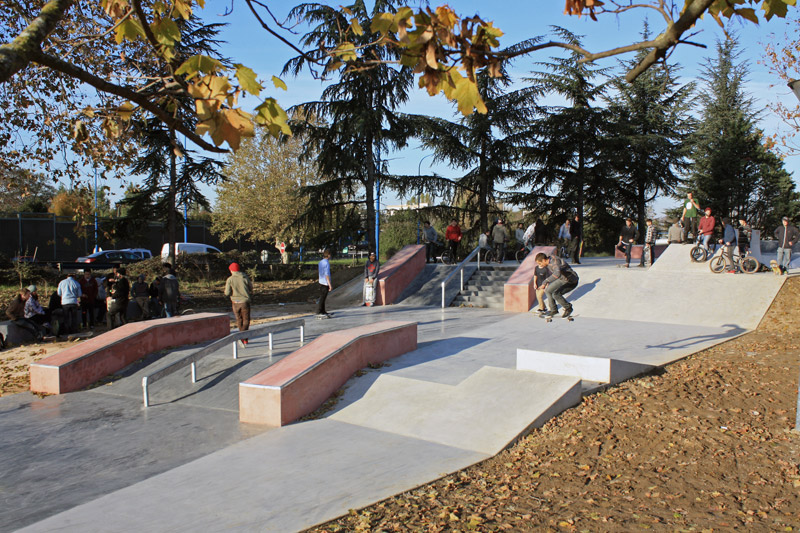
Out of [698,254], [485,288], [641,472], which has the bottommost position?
[641,472]

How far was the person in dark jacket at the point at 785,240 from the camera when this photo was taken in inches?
595

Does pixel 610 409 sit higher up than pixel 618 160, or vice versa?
pixel 618 160

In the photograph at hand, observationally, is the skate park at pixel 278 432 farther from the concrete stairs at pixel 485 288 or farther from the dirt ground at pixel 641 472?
the concrete stairs at pixel 485 288

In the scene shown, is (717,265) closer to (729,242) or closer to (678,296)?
(729,242)

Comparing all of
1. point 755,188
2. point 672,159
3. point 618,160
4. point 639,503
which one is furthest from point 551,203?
point 639,503

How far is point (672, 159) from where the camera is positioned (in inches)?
1172

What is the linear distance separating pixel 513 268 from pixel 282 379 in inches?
483

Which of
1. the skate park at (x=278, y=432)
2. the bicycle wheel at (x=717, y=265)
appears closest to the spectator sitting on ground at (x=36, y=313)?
the skate park at (x=278, y=432)

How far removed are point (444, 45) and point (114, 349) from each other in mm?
8614

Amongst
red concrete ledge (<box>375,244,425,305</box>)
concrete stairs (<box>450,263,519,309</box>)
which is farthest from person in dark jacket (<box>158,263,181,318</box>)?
concrete stairs (<box>450,263,519,309</box>)

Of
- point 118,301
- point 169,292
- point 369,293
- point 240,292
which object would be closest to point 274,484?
point 240,292

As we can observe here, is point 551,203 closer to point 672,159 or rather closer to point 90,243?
point 672,159

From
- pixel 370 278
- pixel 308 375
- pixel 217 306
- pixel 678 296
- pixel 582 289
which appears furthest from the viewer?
pixel 217 306

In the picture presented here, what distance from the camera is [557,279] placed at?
978 cm
